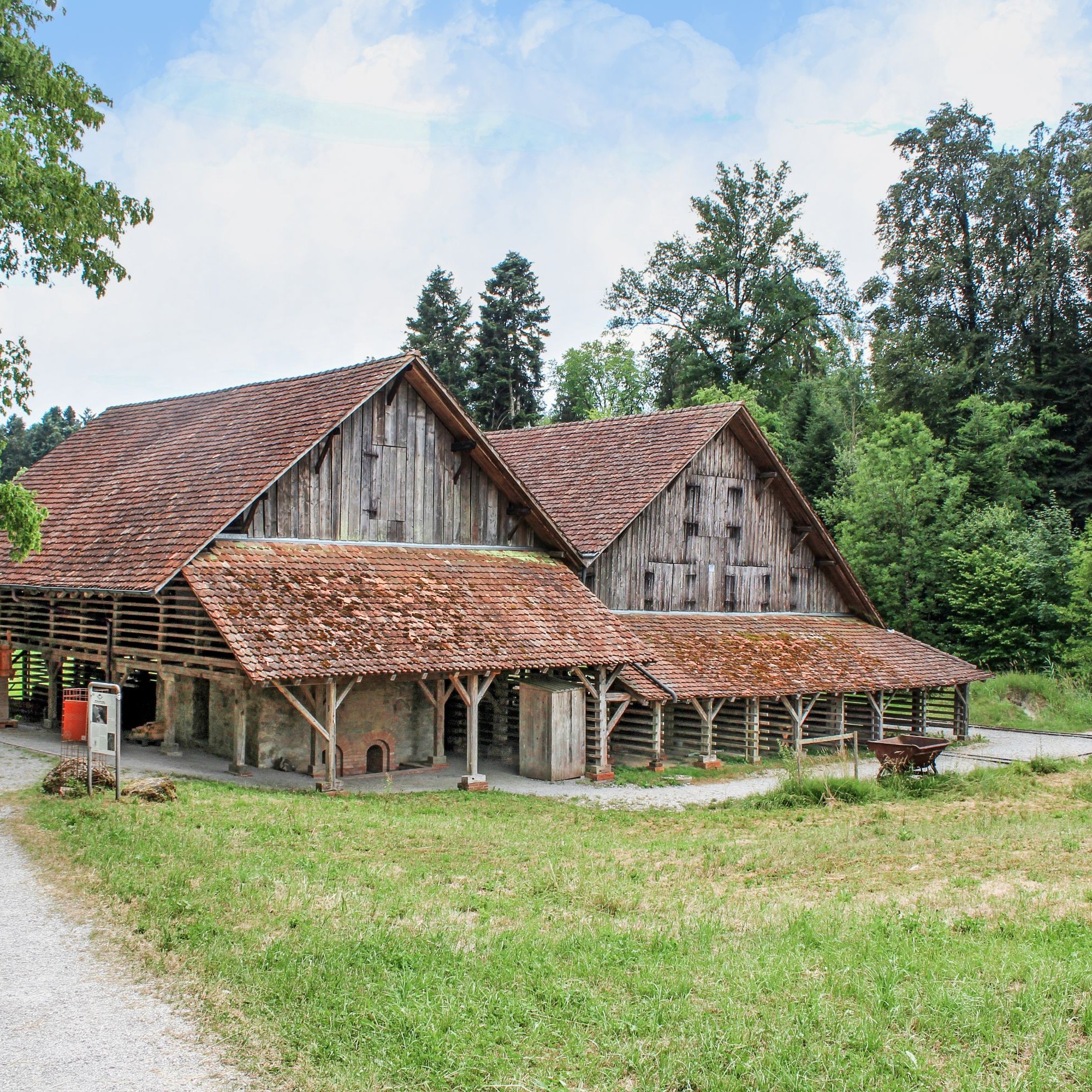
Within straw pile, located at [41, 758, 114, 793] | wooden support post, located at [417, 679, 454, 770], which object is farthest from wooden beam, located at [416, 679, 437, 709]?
straw pile, located at [41, 758, 114, 793]

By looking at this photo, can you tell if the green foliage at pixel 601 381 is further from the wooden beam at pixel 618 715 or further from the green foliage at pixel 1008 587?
the wooden beam at pixel 618 715

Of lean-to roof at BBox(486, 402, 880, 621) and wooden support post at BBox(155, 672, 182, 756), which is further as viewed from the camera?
lean-to roof at BBox(486, 402, 880, 621)

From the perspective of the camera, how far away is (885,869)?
39.5 feet

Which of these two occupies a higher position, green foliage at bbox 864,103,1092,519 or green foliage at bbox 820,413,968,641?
green foliage at bbox 864,103,1092,519

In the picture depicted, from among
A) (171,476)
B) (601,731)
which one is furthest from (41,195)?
(601,731)

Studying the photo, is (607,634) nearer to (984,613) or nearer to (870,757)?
(870,757)

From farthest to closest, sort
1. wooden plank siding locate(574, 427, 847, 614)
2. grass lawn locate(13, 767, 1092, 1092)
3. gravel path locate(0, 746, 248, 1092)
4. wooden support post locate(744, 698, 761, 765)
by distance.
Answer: wooden plank siding locate(574, 427, 847, 614) < wooden support post locate(744, 698, 761, 765) < grass lawn locate(13, 767, 1092, 1092) < gravel path locate(0, 746, 248, 1092)

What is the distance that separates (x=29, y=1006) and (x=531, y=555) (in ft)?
57.6

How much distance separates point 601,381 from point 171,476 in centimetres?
4520

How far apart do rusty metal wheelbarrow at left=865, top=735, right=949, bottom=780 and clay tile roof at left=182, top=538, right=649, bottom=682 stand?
15.6 ft

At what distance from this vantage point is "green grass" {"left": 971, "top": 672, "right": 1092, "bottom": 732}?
1278 inches

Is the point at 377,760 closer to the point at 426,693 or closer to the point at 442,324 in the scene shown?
the point at 426,693

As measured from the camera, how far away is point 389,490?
2250cm

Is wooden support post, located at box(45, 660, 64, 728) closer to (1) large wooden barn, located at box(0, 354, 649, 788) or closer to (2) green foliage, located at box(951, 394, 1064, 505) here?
(1) large wooden barn, located at box(0, 354, 649, 788)
